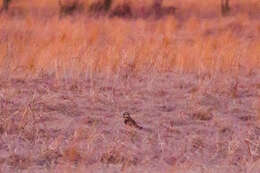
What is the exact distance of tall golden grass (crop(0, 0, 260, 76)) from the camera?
9133 millimetres

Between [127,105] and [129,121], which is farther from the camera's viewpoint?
[127,105]

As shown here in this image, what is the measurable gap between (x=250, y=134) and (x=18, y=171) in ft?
7.71

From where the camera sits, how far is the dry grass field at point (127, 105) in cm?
587

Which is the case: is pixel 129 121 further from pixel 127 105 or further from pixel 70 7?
pixel 70 7

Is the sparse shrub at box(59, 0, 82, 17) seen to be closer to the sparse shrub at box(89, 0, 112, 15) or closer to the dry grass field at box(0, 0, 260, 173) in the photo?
the sparse shrub at box(89, 0, 112, 15)

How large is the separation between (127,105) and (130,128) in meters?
0.89

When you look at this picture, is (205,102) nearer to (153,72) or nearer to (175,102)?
(175,102)

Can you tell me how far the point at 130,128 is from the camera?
259 inches

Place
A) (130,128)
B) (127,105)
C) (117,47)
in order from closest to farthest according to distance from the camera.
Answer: (130,128), (127,105), (117,47)

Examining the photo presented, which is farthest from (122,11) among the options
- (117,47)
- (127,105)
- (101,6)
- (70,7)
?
(127,105)

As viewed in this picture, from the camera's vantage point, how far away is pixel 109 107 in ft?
24.1

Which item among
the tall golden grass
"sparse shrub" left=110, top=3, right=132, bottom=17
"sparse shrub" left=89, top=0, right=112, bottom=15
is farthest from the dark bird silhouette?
"sparse shrub" left=89, top=0, right=112, bottom=15

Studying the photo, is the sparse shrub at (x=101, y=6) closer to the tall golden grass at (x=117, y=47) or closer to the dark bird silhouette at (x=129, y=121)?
the tall golden grass at (x=117, y=47)

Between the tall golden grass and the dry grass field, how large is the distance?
0.03 m
